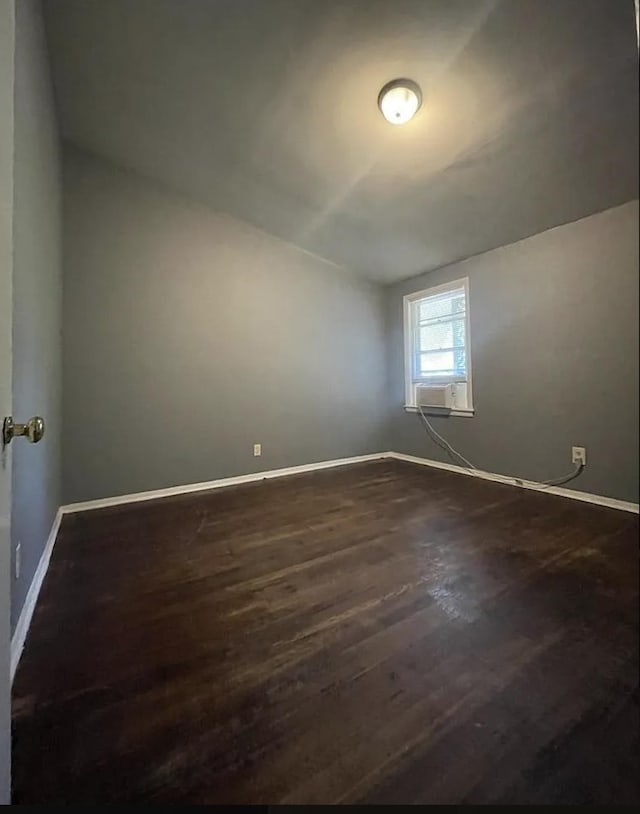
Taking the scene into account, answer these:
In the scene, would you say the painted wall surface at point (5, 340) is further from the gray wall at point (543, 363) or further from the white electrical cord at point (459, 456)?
the white electrical cord at point (459, 456)

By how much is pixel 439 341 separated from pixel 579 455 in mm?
1758

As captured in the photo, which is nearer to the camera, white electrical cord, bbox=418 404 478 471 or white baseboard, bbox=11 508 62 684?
white baseboard, bbox=11 508 62 684

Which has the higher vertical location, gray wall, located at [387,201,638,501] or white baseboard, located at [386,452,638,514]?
gray wall, located at [387,201,638,501]

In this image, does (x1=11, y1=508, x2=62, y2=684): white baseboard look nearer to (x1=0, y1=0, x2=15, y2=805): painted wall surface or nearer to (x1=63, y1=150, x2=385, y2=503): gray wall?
(x1=0, y1=0, x2=15, y2=805): painted wall surface

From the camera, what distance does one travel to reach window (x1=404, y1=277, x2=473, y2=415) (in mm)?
3361

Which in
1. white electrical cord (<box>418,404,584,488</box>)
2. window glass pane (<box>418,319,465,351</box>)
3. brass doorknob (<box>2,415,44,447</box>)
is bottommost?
white electrical cord (<box>418,404,584,488</box>)

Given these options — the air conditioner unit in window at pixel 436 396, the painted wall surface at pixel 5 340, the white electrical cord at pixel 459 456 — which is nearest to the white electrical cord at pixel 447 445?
the white electrical cord at pixel 459 456

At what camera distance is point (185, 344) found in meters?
2.95

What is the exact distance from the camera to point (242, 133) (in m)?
2.22

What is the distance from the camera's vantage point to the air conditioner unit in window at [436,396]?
3500 millimetres

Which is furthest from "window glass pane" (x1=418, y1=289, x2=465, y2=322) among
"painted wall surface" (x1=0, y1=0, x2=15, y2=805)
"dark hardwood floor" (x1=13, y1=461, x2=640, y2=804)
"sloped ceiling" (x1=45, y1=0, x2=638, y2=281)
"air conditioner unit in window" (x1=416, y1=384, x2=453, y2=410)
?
"painted wall surface" (x1=0, y1=0, x2=15, y2=805)

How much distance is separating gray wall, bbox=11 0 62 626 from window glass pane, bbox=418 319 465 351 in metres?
3.26

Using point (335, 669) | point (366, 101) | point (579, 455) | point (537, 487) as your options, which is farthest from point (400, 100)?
point (537, 487)

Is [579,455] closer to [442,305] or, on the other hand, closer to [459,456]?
[459,456]
